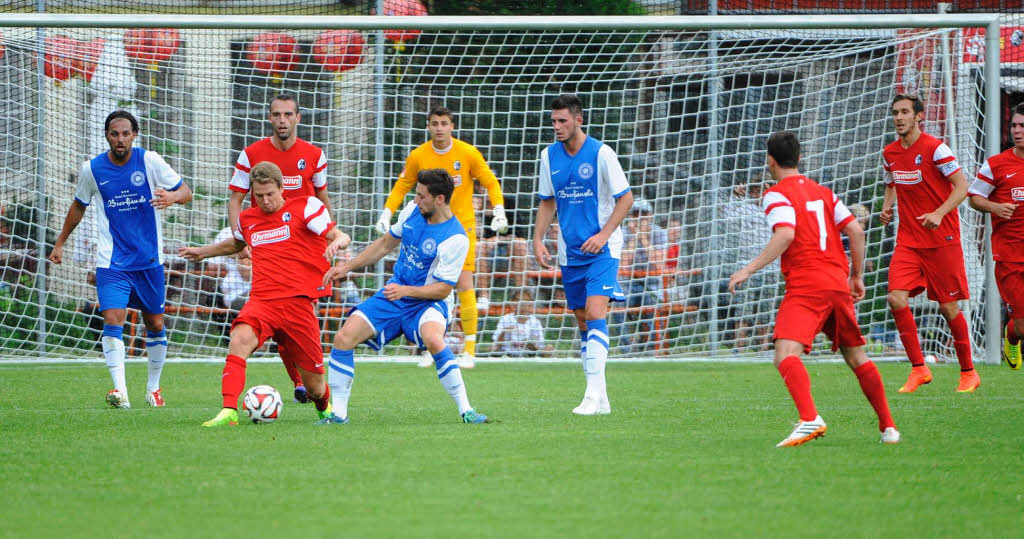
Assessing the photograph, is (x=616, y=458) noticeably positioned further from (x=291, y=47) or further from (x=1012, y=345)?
(x=291, y=47)

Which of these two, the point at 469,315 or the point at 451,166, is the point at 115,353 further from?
the point at 469,315

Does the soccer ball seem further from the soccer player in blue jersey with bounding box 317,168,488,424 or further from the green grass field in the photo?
the soccer player in blue jersey with bounding box 317,168,488,424

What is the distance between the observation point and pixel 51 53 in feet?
41.5

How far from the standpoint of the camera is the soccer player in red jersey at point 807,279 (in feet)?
20.2

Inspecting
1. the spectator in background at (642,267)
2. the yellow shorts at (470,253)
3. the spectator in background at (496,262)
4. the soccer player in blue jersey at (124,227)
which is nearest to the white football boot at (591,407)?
the soccer player in blue jersey at (124,227)

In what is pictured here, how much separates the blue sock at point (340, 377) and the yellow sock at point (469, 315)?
4.64m

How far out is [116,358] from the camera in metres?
8.93

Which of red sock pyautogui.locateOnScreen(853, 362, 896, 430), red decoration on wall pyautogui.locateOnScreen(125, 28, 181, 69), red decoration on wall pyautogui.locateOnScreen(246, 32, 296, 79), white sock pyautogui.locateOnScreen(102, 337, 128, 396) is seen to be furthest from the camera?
red decoration on wall pyautogui.locateOnScreen(246, 32, 296, 79)

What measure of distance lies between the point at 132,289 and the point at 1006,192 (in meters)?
7.01

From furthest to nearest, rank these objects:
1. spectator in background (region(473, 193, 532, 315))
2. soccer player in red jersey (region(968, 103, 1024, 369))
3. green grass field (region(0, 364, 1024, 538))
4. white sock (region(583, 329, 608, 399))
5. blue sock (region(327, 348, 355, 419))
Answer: spectator in background (region(473, 193, 532, 315)), soccer player in red jersey (region(968, 103, 1024, 369)), white sock (region(583, 329, 608, 399)), blue sock (region(327, 348, 355, 419)), green grass field (region(0, 364, 1024, 538))

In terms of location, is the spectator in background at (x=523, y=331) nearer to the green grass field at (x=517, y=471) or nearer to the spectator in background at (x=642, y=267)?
the spectator in background at (x=642, y=267)

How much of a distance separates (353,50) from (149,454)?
27.5 ft

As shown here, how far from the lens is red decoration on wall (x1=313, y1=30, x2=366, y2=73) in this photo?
13375 millimetres

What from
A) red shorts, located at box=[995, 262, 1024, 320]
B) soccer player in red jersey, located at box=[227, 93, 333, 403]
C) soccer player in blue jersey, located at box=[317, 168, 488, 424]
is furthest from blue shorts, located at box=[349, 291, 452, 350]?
red shorts, located at box=[995, 262, 1024, 320]
